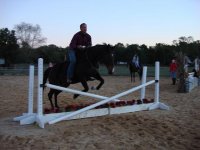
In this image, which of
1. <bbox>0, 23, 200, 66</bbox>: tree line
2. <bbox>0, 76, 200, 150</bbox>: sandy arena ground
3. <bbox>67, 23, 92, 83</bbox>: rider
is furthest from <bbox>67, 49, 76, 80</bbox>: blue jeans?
<bbox>0, 23, 200, 66</bbox>: tree line

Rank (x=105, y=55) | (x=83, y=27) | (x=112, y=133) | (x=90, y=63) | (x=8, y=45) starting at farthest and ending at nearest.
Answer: (x=8, y=45)
(x=83, y=27)
(x=90, y=63)
(x=105, y=55)
(x=112, y=133)

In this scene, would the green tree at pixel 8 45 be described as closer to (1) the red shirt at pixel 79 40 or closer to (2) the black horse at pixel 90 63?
(2) the black horse at pixel 90 63

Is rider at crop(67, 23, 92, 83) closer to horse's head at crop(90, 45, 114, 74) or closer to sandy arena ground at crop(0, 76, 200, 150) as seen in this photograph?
horse's head at crop(90, 45, 114, 74)

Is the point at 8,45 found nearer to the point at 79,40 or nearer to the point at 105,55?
the point at 79,40

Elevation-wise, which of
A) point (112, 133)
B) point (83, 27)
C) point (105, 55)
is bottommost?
point (112, 133)

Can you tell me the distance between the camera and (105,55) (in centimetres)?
753

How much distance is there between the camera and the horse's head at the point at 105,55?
7488 millimetres

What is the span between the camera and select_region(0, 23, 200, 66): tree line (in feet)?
141

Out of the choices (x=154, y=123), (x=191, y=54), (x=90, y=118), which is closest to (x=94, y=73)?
(x=90, y=118)

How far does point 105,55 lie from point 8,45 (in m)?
50.3

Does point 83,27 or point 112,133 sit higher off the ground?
point 83,27

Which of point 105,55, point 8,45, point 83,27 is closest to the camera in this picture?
point 105,55

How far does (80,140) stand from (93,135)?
1.29ft

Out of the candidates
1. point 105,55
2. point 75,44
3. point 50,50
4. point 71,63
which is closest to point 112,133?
point 105,55
